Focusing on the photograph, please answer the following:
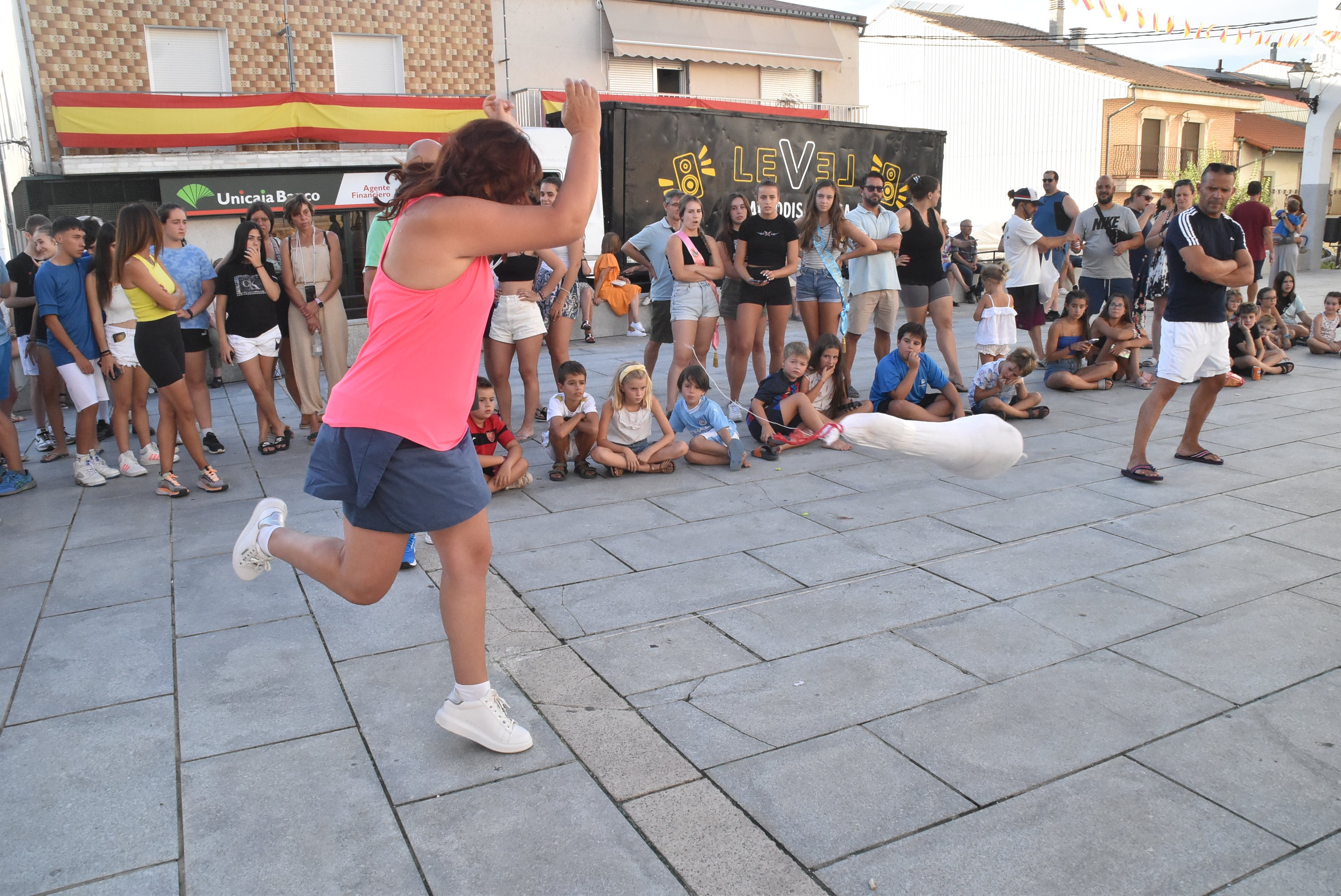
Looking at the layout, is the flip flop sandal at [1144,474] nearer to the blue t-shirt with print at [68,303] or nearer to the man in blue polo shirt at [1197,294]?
the man in blue polo shirt at [1197,294]

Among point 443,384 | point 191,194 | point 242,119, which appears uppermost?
point 242,119

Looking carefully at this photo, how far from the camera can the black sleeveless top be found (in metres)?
8.23

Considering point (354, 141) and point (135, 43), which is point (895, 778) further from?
point (135, 43)

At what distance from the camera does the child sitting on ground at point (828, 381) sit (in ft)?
23.1

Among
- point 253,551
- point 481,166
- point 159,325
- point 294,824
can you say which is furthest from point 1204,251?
point 159,325

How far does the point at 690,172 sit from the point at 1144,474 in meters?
9.93

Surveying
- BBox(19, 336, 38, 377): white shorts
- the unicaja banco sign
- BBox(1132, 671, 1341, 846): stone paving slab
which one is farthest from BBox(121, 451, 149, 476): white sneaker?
the unicaja banco sign

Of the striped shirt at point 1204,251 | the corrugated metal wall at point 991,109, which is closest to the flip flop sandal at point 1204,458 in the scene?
the striped shirt at point 1204,251

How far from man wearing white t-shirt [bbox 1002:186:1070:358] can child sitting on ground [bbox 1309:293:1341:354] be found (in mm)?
3630

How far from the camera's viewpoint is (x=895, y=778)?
280cm

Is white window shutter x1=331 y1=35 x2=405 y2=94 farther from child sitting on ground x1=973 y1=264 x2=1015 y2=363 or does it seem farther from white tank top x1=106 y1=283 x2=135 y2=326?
child sitting on ground x1=973 y1=264 x2=1015 y2=363

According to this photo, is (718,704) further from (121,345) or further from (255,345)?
(255,345)

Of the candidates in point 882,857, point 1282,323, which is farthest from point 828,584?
point 1282,323

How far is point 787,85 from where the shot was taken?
24.7 meters
